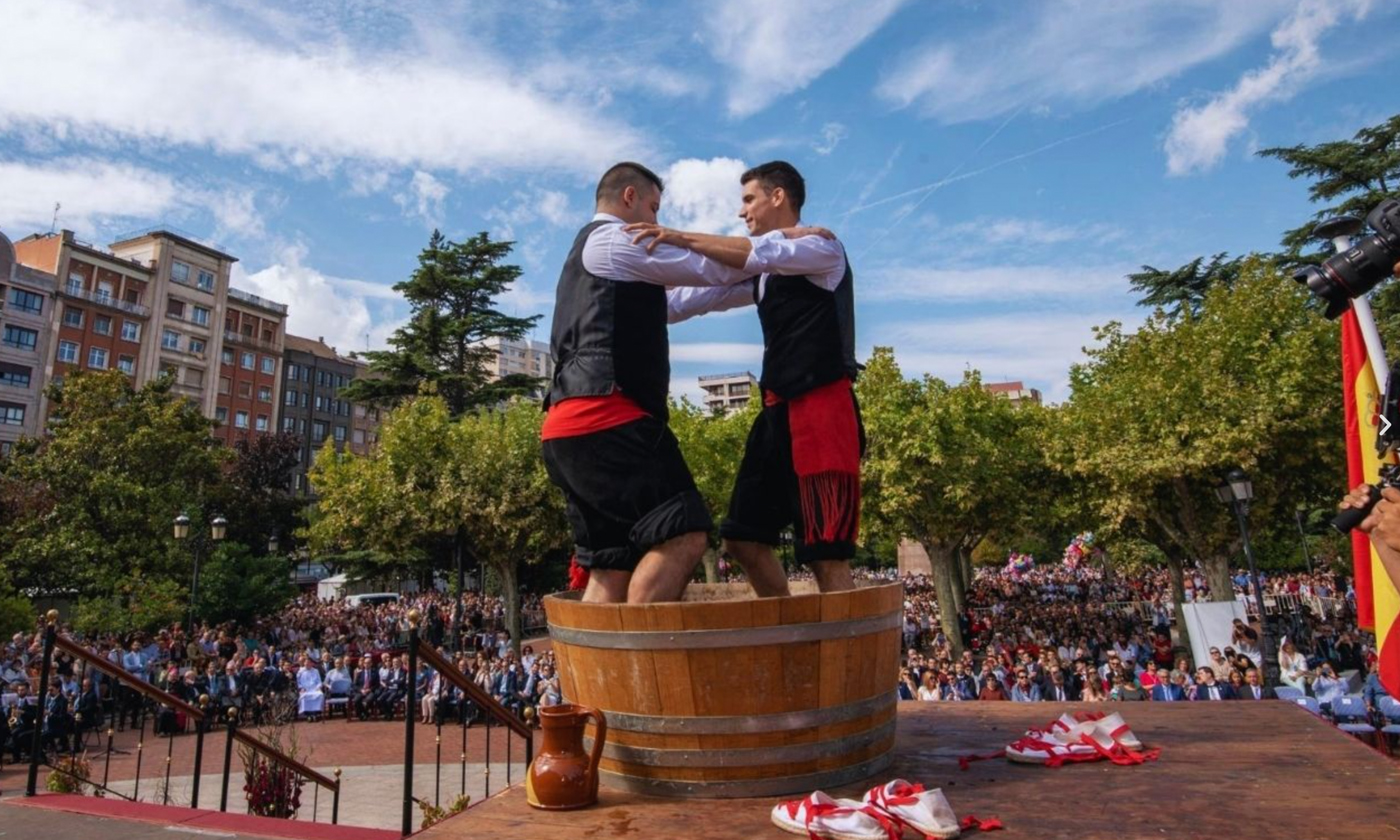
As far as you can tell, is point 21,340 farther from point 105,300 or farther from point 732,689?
point 732,689

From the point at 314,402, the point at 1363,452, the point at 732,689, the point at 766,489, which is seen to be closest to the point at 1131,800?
the point at 732,689

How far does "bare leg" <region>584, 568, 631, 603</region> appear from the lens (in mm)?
3324

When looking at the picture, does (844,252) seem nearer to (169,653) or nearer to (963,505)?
(963,505)

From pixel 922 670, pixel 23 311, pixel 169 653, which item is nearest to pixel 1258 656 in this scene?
pixel 922 670

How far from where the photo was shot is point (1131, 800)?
270 cm

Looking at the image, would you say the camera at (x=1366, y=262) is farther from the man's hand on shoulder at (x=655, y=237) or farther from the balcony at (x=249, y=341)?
the balcony at (x=249, y=341)

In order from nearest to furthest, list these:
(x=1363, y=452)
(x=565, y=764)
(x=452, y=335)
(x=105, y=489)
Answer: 1. (x=565, y=764)
2. (x=1363, y=452)
3. (x=105, y=489)
4. (x=452, y=335)

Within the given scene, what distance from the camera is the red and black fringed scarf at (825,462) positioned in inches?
140

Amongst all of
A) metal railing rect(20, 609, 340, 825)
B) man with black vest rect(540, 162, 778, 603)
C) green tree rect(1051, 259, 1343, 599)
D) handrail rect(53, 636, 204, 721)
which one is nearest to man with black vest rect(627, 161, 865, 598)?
man with black vest rect(540, 162, 778, 603)

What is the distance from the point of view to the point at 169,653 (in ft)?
63.1

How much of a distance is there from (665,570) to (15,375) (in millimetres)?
61081

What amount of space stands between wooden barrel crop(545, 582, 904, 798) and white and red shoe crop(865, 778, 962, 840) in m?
0.43

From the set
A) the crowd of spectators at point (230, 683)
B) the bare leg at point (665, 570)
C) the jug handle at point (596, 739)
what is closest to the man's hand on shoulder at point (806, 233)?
the bare leg at point (665, 570)

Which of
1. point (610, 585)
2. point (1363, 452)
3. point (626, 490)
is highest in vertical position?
point (1363, 452)
